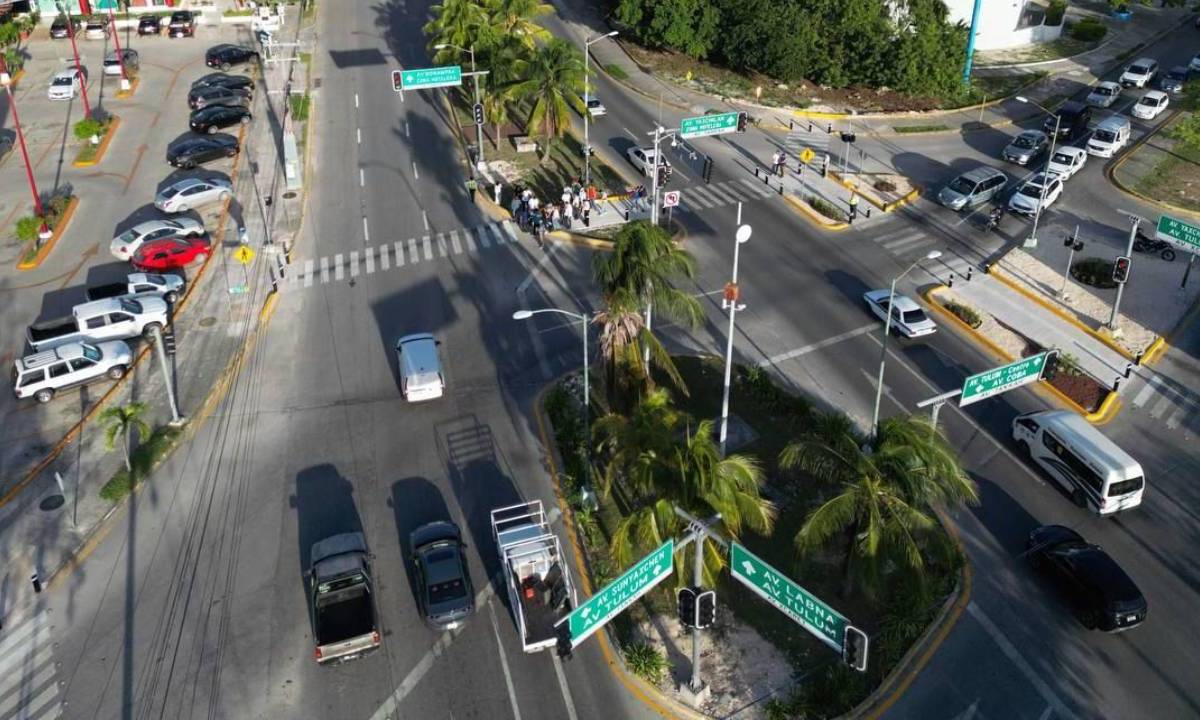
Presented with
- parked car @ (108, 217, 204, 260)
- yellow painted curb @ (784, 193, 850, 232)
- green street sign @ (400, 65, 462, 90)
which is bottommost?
yellow painted curb @ (784, 193, 850, 232)

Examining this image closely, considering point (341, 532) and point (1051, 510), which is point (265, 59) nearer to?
point (341, 532)

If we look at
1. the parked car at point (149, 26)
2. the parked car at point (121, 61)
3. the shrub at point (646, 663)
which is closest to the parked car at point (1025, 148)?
the shrub at point (646, 663)

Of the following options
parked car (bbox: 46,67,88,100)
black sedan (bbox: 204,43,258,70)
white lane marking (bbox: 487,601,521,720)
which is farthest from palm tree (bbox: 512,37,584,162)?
white lane marking (bbox: 487,601,521,720)

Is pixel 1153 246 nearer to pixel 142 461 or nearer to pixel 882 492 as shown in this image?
pixel 882 492

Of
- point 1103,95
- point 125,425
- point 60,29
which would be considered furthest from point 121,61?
point 1103,95

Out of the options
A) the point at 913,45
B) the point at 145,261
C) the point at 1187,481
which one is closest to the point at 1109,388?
the point at 1187,481

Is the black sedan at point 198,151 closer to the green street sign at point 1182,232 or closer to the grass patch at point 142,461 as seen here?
the grass patch at point 142,461

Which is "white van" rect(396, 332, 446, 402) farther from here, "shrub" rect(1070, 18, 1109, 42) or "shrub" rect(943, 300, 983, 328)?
"shrub" rect(1070, 18, 1109, 42)
